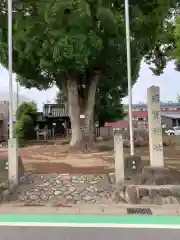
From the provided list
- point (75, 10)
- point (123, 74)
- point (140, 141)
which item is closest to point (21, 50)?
point (75, 10)

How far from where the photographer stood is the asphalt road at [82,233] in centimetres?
492

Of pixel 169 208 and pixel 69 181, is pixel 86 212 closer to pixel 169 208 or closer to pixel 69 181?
pixel 169 208

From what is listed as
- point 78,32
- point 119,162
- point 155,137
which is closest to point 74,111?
point 78,32

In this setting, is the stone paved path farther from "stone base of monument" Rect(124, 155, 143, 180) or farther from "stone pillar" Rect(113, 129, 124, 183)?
"stone base of monument" Rect(124, 155, 143, 180)

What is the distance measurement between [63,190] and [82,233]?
4.31 m

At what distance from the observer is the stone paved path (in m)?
8.66

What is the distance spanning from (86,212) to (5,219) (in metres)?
1.73

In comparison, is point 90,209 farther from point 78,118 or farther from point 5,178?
point 78,118

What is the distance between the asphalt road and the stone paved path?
2.63m

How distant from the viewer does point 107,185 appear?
31.7 feet

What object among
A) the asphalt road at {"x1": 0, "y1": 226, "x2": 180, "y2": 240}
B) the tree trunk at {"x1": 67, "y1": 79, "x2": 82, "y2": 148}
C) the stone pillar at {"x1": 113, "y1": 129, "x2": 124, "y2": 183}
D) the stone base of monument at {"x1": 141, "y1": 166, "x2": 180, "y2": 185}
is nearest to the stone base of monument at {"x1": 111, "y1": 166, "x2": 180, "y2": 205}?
the stone base of monument at {"x1": 141, "y1": 166, "x2": 180, "y2": 185}

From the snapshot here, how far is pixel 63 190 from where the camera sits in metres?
9.35

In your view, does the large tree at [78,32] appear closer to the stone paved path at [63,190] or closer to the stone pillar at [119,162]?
the stone pillar at [119,162]

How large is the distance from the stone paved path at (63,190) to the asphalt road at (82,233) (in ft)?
8.63
